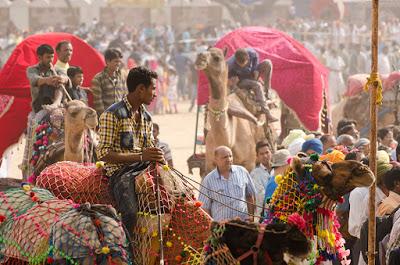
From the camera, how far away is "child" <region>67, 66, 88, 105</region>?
13.8 m

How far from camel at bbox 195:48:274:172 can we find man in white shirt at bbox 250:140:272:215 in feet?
2.71

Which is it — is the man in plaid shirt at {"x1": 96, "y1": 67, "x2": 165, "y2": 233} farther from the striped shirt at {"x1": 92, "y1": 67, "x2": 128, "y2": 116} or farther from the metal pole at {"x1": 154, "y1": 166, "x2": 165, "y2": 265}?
the striped shirt at {"x1": 92, "y1": 67, "x2": 128, "y2": 116}

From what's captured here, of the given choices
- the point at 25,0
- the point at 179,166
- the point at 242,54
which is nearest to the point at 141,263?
the point at 242,54

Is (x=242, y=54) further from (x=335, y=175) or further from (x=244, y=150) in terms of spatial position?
(x=335, y=175)

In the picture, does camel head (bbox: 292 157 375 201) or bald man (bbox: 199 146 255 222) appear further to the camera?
bald man (bbox: 199 146 255 222)

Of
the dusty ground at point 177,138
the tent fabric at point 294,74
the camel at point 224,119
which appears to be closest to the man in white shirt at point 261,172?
the camel at point 224,119

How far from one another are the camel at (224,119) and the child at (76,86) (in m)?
1.42

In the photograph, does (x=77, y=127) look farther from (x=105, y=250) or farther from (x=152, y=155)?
(x=105, y=250)

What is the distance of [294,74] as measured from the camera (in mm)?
17875

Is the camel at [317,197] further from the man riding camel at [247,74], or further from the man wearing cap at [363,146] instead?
the man riding camel at [247,74]

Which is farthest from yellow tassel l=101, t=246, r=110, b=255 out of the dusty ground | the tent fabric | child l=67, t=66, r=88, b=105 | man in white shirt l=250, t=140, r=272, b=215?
the tent fabric

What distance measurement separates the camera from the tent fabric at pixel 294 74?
17.7 meters

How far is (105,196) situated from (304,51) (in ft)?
32.9

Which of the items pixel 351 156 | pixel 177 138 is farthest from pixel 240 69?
pixel 177 138
